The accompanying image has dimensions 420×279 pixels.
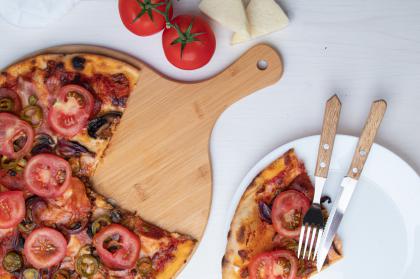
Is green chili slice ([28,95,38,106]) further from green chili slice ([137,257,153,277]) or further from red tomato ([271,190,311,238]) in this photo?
red tomato ([271,190,311,238])

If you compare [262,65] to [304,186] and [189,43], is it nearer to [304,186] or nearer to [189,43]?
[189,43]

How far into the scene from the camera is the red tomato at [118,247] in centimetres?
239

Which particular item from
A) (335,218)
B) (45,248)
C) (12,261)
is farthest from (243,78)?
(12,261)

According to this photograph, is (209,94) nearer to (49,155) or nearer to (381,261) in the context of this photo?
(49,155)

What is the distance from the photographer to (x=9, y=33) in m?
2.51

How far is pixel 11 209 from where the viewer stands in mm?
2398

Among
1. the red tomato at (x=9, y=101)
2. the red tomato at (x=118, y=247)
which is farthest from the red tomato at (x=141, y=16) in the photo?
the red tomato at (x=118, y=247)

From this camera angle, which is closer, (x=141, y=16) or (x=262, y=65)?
(x=141, y=16)

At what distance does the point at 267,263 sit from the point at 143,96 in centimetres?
88

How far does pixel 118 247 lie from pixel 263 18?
1.15 meters

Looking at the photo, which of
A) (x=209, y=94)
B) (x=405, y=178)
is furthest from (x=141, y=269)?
(x=405, y=178)

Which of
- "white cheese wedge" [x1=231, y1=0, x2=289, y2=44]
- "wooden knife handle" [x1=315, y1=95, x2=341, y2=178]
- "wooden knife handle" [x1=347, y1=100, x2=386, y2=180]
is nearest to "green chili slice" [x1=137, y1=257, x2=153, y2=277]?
"wooden knife handle" [x1=315, y1=95, x2=341, y2=178]

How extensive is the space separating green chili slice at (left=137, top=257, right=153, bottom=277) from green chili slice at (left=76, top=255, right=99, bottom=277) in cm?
18

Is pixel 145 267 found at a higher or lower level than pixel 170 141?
lower
